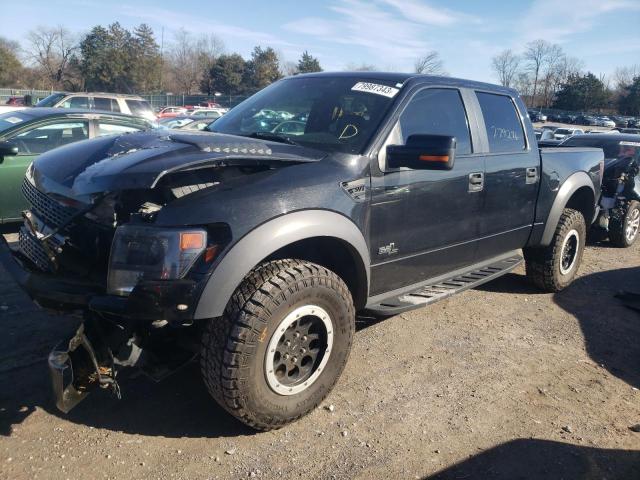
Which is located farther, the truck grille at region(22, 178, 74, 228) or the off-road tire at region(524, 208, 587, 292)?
the off-road tire at region(524, 208, 587, 292)

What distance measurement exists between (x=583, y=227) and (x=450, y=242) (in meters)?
2.45

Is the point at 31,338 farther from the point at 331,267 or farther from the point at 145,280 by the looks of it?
the point at 331,267

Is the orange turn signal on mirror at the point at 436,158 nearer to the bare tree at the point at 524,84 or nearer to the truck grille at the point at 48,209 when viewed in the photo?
the truck grille at the point at 48,209

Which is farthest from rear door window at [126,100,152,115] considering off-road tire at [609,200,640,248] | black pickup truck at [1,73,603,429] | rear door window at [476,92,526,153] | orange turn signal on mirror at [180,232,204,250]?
orange turn signal on mirror at [180,232,204,250]

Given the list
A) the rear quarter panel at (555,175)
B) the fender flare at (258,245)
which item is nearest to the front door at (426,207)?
the fender flare at (258,245)

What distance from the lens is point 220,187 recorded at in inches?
107

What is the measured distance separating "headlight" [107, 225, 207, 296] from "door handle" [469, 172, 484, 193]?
7.45 feet

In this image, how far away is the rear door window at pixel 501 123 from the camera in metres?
4.38

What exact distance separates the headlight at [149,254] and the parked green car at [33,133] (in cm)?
390

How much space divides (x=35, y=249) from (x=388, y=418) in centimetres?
225

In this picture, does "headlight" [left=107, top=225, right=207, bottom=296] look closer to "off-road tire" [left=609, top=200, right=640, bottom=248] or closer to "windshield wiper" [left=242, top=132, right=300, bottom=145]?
"windshield wiper" [left=242, top=132, right=300, bottom=145]

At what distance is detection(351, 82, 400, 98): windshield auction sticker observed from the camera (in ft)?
11.9

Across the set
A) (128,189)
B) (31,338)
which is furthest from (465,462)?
(31,338)

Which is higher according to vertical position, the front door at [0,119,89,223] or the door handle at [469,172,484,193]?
the door handle at [469,172,484,193]
